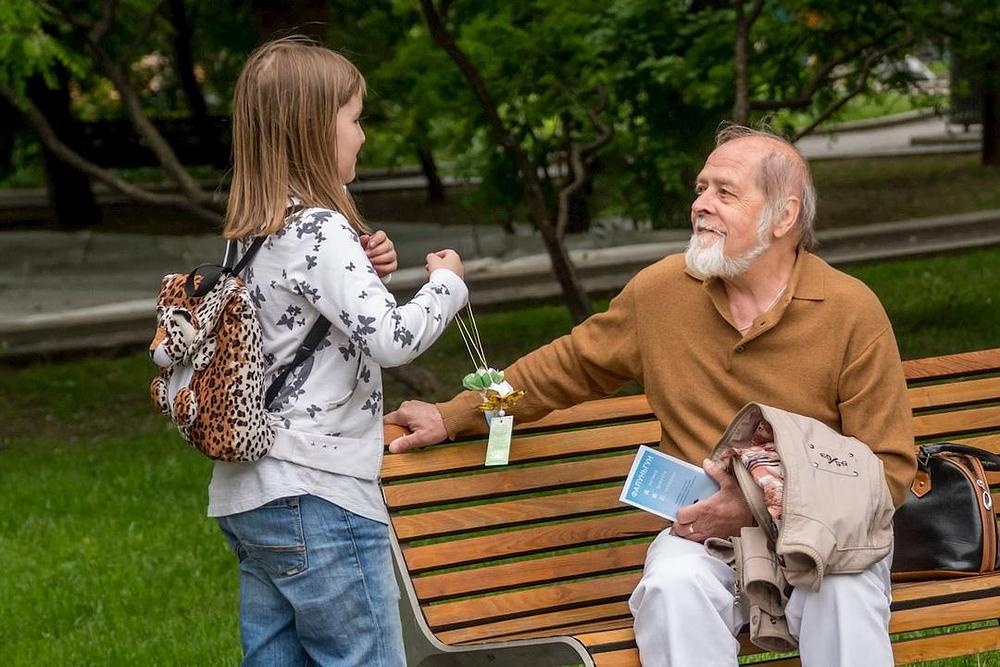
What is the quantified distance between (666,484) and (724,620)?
0.32 meters

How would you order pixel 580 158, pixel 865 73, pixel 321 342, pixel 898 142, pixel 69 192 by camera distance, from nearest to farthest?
pixel 321 342
pixel 865 73
pixel 580 158
pixel 69 192
pixel 898 142

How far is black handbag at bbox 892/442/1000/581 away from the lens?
11.5 ft

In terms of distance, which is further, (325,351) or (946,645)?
(946,645)

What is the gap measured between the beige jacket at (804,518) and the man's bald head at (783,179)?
0.53 meters

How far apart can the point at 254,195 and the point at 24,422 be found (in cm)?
622

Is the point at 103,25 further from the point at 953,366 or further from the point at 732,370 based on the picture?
the point at 732,370

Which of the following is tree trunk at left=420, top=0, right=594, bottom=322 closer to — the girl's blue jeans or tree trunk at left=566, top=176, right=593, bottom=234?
tree trunk at left=566, top=176, right=593, bottom=234

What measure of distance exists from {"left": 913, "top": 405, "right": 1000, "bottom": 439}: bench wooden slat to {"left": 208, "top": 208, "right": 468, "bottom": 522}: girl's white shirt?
176 centimetres

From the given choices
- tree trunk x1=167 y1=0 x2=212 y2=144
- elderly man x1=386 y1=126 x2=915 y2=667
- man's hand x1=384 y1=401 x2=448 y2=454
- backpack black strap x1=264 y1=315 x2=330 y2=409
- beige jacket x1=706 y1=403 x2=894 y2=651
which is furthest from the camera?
tree trunk x1=167 y1=0 x2=212 y2=144

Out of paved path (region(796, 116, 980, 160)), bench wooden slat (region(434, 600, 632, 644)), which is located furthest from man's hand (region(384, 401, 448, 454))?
paved path (region(796, 116, 980, 160))

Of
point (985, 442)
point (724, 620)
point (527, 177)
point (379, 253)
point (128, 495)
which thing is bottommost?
point (128, 495)

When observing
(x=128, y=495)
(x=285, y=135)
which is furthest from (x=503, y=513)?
(x=128, y=495)

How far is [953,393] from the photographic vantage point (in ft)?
13.4

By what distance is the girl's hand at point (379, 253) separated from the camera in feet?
9.30
